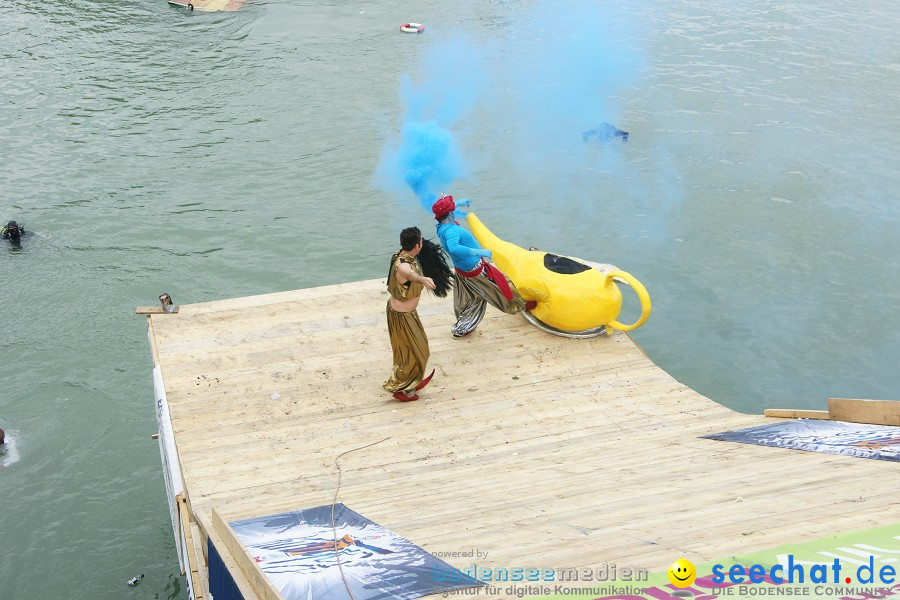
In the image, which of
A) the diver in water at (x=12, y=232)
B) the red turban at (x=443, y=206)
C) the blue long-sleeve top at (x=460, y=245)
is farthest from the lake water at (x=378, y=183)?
the red turban at (x=443, y=206)

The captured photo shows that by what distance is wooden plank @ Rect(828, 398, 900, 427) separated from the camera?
707 centimetres

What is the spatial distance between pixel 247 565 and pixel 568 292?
505cm

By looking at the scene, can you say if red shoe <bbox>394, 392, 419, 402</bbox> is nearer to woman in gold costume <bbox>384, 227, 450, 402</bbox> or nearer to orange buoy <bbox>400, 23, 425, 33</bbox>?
woman in gold costume <bbox>384, 227, 450, 402</bbox>

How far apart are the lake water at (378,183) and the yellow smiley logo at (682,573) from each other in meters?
5.72

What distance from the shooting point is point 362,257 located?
1385 centimetres

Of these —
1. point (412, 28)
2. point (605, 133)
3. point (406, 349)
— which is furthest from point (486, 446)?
point (412, 28)

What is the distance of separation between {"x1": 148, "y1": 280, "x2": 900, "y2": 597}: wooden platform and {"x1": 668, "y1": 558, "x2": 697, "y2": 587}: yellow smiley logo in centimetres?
11

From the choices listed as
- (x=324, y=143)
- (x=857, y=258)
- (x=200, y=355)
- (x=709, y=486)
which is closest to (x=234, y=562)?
(x=709, y=486)

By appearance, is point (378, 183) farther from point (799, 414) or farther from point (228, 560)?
point (228, 560)

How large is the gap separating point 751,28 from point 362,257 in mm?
14746

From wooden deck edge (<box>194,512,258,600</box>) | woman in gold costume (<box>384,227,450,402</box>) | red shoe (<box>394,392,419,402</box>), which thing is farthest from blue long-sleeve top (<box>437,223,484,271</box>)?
wooden deck edge (<box>194,512,258,600</box>)

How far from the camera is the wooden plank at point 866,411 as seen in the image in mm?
7074

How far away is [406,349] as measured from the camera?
7812 mm

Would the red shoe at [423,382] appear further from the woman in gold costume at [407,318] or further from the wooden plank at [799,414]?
the wooden plank at [799,414]
